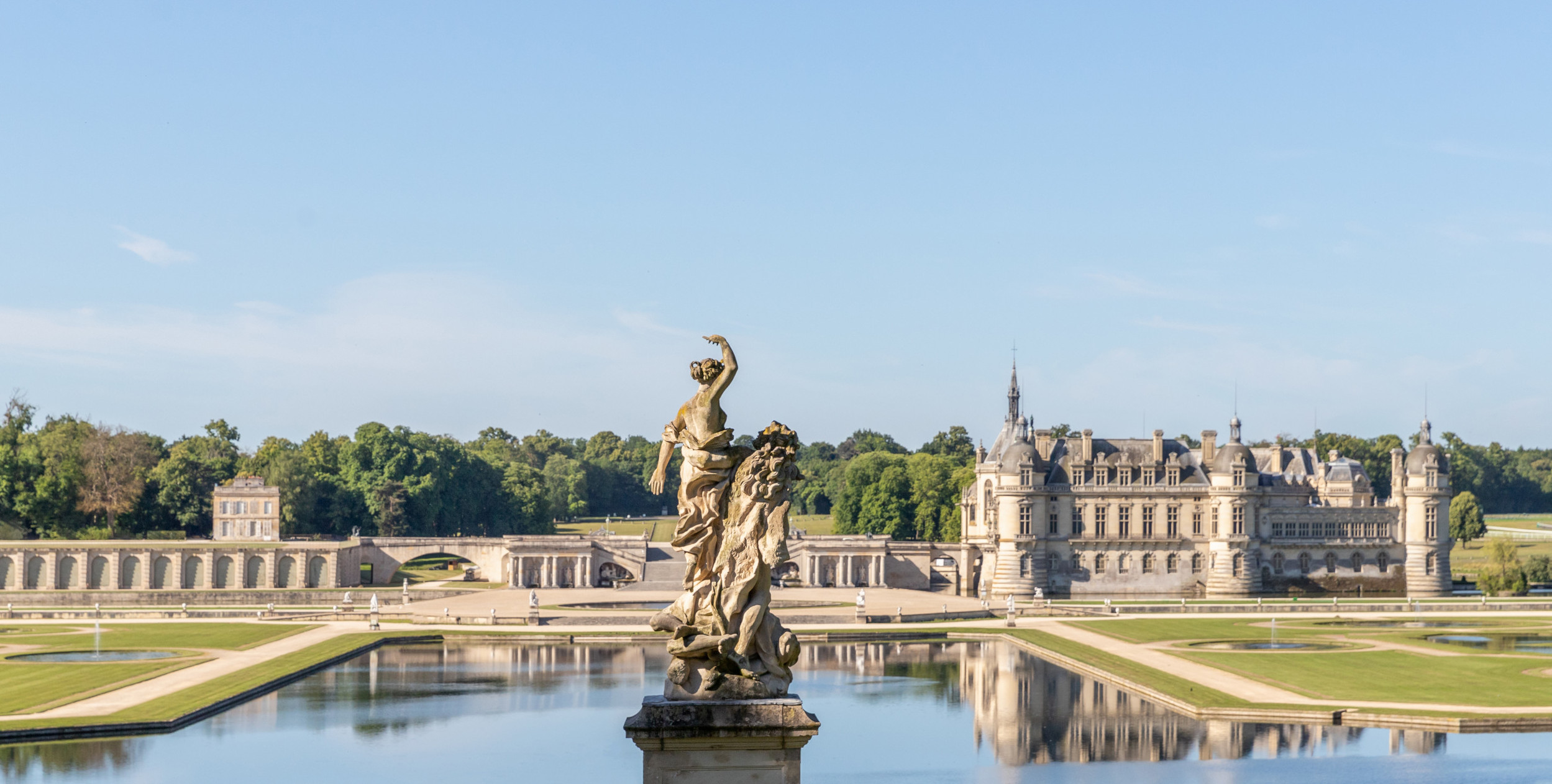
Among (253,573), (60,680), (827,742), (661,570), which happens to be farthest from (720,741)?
(253,573)

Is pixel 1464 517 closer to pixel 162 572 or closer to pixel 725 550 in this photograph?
pixel 162 572

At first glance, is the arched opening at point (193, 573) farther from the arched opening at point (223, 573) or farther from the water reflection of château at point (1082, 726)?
the water reflection of château at point (1082, 726)

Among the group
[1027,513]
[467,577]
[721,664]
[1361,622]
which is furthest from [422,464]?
[721,664]

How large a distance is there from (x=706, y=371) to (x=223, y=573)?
9404 centimetres

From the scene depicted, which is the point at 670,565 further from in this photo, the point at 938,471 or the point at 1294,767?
the point at 1294,767

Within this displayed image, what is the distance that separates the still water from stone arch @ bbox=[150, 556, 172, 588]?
51.2 metres

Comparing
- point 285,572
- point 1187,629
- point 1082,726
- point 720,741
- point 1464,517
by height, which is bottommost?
point 1082,726

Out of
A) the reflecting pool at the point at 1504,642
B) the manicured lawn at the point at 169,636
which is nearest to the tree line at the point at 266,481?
the manicured lawn at the point at 169,636

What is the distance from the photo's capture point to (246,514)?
102250 millimetres

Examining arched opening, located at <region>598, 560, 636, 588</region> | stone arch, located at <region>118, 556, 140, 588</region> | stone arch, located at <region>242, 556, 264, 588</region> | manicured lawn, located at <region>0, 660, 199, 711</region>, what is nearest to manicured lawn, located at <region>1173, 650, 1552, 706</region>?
manicured lawn, located at <region>0, 660, 199, 711</region>

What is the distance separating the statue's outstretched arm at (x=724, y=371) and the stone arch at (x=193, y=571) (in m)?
93.6

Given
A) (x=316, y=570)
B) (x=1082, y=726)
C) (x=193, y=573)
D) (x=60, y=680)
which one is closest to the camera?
(x=1082, y=726)

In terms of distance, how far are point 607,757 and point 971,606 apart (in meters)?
47.2

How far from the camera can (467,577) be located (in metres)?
105
